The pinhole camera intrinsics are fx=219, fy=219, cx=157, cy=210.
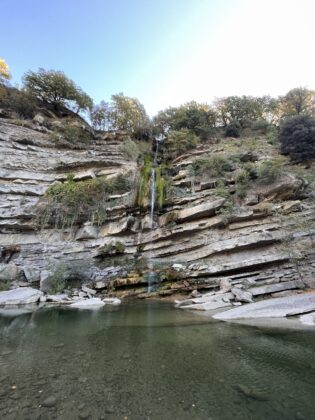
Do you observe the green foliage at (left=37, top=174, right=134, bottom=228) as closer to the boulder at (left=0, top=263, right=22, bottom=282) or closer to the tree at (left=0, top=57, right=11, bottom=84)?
the boulder at (left=0, top=263, right=22, bottom=282)

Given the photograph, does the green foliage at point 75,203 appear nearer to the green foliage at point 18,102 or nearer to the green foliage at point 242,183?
the green foliage at point 242,183

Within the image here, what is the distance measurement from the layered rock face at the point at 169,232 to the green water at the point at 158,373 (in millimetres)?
6467

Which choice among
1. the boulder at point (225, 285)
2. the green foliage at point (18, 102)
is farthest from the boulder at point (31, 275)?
the green foliage at point (18, 102)

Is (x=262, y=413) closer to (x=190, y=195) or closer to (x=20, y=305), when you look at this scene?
(x=20, y=305)

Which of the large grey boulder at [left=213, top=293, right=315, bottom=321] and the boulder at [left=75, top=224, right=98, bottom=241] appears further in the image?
the boulder at [left=75, top=224, right=98, bottom=241]

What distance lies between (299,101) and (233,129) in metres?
7.98

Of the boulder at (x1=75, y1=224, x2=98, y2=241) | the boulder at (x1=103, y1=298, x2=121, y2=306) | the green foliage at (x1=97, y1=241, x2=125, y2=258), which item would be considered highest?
the boulder at (x1=75, y1=224, x2=98, y2=241)

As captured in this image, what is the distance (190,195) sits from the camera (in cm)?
1634

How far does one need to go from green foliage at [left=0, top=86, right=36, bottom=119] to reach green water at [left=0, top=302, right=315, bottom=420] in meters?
22.9

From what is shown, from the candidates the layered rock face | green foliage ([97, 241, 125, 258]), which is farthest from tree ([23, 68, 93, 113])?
green foliage ([97, 241, 125, 258])

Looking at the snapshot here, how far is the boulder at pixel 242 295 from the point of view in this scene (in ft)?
30.8

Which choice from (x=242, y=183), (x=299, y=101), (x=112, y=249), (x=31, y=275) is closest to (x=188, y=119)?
(x=299, y=101)

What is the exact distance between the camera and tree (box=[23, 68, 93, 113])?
23.2 m

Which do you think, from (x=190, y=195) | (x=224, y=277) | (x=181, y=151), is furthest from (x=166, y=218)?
(x=181, y=151)
